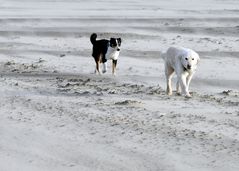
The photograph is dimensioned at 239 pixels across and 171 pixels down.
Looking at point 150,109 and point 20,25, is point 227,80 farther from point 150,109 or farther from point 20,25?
point 20,25

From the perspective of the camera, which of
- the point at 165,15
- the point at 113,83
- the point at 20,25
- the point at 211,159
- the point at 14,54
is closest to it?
the point at 211,159

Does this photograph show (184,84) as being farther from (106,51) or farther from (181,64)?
(106,51)

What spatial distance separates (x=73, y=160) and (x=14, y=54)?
34.5 feet

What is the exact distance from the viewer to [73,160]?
7.39 m

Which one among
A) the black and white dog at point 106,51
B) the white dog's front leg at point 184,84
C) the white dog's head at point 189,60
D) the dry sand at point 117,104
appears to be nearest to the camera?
the dry sand at point 117,104

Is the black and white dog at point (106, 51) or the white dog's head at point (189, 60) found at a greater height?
the white dog's head at point (189, 60)

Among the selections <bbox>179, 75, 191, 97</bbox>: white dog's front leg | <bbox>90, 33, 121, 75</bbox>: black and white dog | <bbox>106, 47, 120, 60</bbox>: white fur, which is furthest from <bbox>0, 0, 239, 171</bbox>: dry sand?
<bbox>106, 47, 120, 60</bbox>: white fur

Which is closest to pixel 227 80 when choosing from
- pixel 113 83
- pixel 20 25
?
pixel 113 83

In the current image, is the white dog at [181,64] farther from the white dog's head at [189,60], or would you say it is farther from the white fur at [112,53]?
the white fur at [112,53]

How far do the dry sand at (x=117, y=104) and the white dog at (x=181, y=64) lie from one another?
259 mm

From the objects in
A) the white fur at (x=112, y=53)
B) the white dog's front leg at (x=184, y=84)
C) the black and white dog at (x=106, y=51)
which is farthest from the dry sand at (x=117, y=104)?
the white fur at (x=112, y=53)

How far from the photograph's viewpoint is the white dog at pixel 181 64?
10.8m

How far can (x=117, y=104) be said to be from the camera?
1027cm

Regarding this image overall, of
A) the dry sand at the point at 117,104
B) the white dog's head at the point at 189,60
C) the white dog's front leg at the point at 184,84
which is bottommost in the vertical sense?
the dry sand at the point at 117,104
